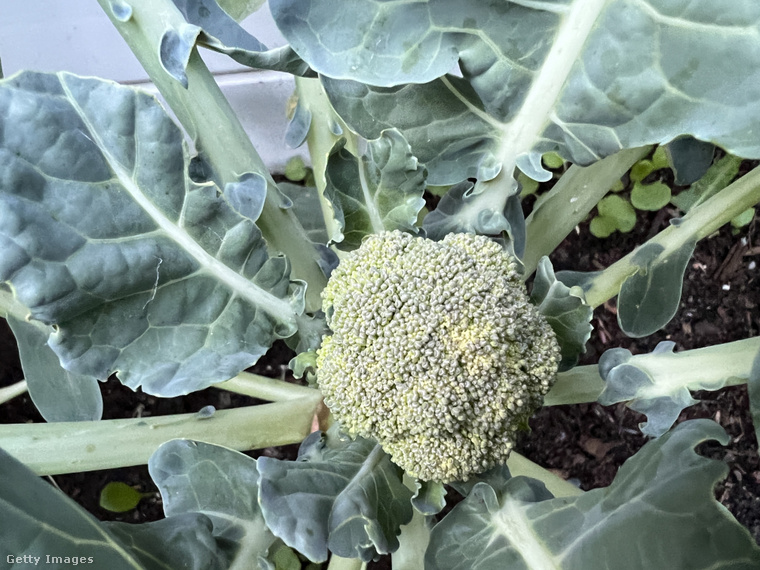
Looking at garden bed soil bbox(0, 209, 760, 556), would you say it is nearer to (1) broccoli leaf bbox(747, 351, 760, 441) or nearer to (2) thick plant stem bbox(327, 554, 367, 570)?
(2) thick plant stem bbox(327, 554, 367, 570)

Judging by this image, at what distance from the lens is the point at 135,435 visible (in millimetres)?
775

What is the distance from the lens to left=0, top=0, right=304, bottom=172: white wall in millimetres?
1104

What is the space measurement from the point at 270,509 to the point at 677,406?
17.8 inches

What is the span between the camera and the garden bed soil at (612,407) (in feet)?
3.64

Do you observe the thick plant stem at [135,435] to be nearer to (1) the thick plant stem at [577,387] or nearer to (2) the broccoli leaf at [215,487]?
(2) the broccoli leaf at [215,487]

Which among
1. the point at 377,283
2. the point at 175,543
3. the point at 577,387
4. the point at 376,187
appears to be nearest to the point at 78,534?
the point at 175,543

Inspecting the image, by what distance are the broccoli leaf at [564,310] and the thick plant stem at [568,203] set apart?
152mm

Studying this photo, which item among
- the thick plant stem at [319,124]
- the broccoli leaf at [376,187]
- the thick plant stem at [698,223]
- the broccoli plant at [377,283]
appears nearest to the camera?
the broccoli plant at [377,283]

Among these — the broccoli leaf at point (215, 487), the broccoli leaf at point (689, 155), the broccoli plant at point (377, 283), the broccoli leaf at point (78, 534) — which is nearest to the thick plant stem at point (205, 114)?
the broccoli plant at point (377, 283)

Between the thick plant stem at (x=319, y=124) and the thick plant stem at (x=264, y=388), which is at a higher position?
the thick plant stem at (x=319, y=124)

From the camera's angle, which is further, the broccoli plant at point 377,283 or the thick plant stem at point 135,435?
the thick plant stem at point 135,435

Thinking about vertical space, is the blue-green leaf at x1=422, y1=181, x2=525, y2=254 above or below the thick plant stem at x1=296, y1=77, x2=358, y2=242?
below

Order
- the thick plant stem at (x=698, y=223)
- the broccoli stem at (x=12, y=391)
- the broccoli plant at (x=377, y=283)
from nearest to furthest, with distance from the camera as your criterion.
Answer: the broccoli plant at (x=377, y=283)
the thick plant stem at (x=698, y=223)
the broccoli stem at (x=12, y=391)

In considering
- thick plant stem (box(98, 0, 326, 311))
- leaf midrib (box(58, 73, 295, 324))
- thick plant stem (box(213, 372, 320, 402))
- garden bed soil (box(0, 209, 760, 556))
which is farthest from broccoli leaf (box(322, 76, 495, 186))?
garden bed soil (box(0, 209, 760, 556))
